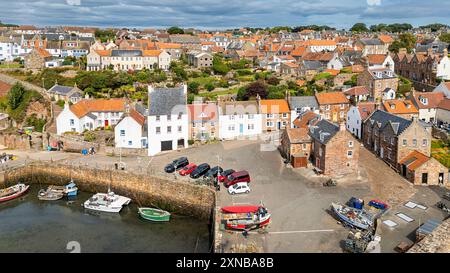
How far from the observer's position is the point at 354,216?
2227cm

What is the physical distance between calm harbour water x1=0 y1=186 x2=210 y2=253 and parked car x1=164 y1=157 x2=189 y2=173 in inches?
150

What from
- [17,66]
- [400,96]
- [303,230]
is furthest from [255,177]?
[17,66]

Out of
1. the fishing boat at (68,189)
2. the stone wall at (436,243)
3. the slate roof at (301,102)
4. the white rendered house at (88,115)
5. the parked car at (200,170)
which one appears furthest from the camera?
the slate roof at (301,102)

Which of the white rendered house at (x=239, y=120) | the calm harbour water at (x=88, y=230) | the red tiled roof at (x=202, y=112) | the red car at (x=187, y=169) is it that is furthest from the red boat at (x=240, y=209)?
the white rendered house at (x=239, y=120)

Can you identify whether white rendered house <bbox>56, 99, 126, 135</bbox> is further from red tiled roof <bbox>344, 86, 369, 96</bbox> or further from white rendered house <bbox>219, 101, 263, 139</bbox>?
red tiled roof <bbox>344, 86, 369, 96</bbox>

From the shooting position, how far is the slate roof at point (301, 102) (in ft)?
141

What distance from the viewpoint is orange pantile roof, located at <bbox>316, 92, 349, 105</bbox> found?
4428 centimetres

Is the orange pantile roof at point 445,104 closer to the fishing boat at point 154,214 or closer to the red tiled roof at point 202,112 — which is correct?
the red tiled roof at point 202,112

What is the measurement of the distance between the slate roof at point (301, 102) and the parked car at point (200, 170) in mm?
15320

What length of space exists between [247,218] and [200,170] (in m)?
8.79

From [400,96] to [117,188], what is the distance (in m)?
36.4

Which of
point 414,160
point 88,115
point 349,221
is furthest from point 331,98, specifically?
point 88,115
